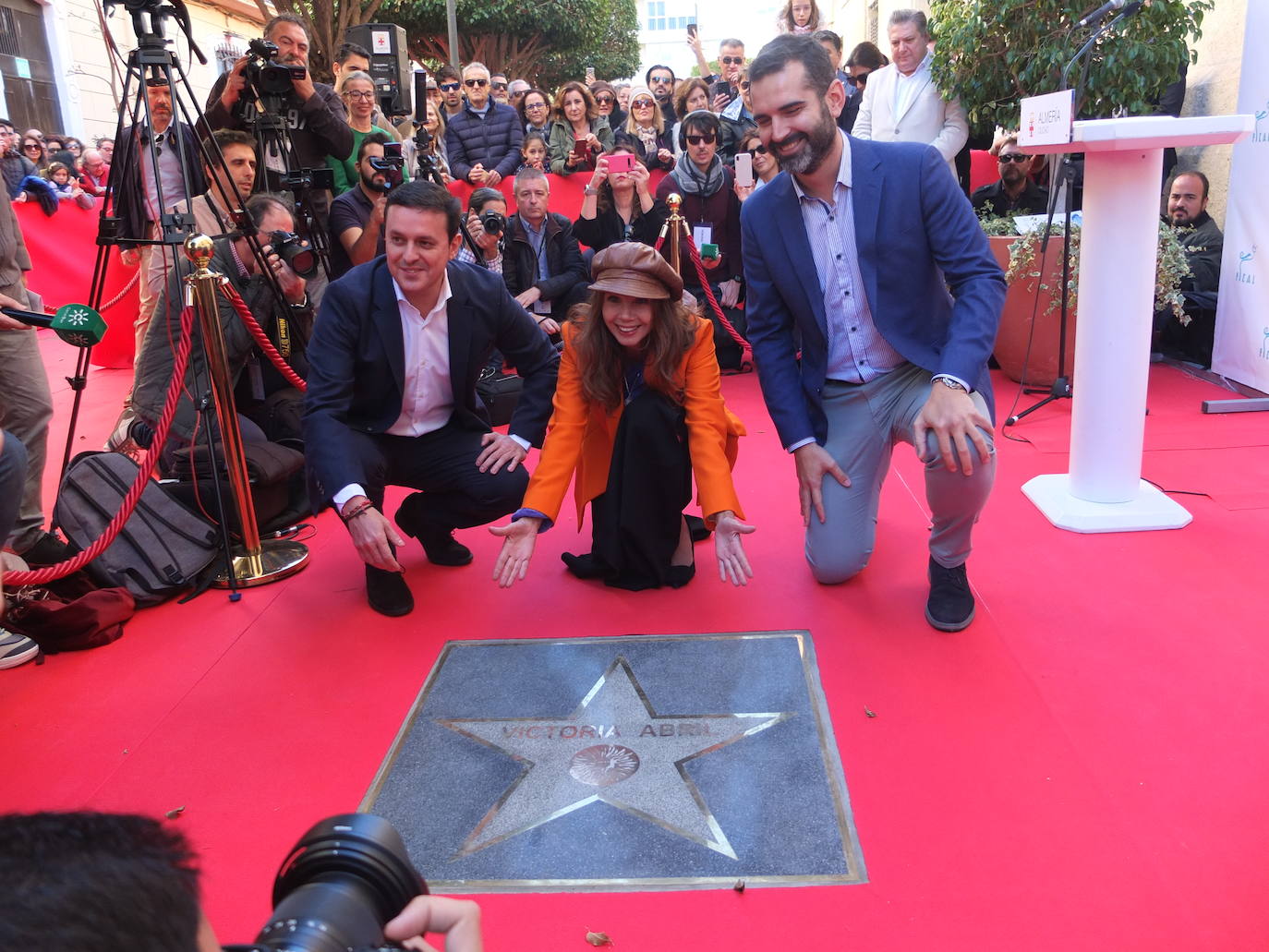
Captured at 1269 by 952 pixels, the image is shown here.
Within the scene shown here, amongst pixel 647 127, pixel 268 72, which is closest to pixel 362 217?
pixel 268 72

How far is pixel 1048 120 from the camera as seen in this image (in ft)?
12.3

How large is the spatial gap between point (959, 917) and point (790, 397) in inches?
67.5

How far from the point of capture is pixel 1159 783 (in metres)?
2.34

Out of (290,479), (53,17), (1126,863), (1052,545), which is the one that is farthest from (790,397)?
(53,17)

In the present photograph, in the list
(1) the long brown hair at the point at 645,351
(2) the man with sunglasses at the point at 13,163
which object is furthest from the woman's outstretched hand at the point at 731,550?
(2) the man with sunglasses at the point at 13,163

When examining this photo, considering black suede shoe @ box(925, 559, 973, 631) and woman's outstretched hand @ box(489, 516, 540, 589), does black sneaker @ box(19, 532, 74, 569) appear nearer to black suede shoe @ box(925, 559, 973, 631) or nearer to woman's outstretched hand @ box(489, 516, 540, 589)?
woman's outstretched hand @ box(489, 516, 540, 589)

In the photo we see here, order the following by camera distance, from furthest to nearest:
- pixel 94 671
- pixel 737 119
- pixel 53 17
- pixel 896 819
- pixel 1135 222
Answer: pixel 53 17
pixel 737 119
pixel 1135 222
pixel 94 671
pixel 896 819

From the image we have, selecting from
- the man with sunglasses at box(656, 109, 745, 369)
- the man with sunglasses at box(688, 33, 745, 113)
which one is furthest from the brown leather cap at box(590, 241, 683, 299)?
the man with sunglasses at box(688, 33, 745, 113)

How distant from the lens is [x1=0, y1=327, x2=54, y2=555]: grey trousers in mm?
3777

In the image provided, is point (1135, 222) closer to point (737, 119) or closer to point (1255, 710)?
point (1255, 710)

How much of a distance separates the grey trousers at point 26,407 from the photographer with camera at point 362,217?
1.77m

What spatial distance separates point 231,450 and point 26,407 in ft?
2.72

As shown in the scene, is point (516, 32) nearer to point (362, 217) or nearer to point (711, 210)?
point (711, 210)

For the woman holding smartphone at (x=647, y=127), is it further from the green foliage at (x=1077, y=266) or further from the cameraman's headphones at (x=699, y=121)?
the green foliage at (x=1077, y=266)
